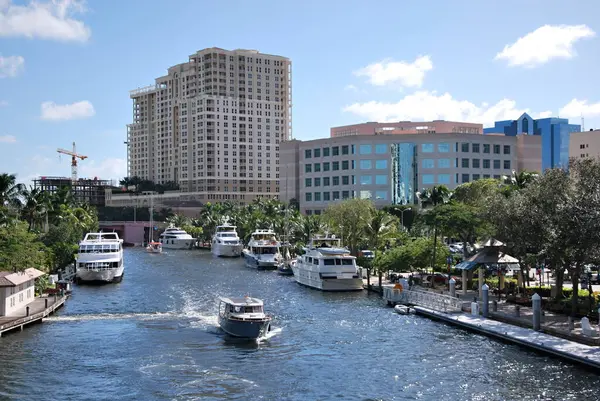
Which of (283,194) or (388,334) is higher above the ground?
(283,194)

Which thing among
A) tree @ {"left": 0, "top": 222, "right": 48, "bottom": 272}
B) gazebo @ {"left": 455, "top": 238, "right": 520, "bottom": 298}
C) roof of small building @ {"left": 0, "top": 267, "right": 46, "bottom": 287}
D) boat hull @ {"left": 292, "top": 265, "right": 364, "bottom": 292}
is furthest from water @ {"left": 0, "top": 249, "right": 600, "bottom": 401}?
boat hull @ {"left": 292, "top": 265, "right": 364, "bottom": 292}

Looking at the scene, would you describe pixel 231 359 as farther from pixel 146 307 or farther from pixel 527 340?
pixel 146 307

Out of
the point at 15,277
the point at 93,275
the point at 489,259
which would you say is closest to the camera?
the point at 15,277

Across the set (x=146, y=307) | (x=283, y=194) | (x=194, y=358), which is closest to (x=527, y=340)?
(x=194, y=358)

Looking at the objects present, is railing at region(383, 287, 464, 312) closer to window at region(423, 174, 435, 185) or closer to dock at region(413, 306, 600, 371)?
dock at region(413, 306, 600, 371)

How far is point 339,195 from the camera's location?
546 ft

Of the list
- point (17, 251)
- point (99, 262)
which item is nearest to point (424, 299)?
point (17, 251)

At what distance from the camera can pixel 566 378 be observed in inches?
1561

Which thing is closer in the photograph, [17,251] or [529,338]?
[529,338]

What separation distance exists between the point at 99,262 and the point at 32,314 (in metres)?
33.6

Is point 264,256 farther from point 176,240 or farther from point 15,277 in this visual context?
point 176,240

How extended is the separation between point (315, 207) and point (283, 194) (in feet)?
79.5

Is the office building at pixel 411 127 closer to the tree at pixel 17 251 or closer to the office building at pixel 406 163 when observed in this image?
the office building at pixel 406 163

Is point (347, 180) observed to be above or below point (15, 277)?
above
